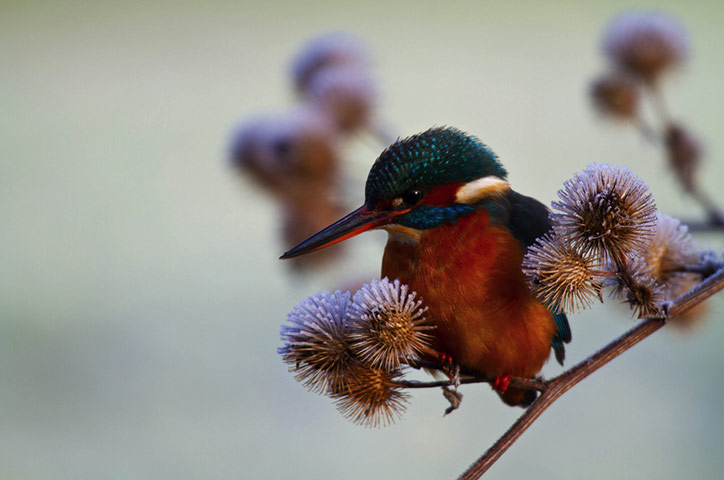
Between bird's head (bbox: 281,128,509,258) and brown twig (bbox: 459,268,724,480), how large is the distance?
122mm

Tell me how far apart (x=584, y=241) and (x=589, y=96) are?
0.53 m

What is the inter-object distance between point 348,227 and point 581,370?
150 mm

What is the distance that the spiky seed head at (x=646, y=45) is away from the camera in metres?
0.81

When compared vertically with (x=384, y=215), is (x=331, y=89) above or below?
above

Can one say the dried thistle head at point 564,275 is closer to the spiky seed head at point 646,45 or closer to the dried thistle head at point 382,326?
the dried thistle head at point 382,326

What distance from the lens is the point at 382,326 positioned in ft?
1.27

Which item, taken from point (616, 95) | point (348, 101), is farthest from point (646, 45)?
point (348, 101)

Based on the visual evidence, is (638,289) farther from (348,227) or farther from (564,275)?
(348,227)

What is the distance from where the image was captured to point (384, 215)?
1.47 feet

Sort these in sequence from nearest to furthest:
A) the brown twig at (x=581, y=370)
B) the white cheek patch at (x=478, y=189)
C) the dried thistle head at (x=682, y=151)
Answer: the brown twig at (x=581, y=370)
the white cheek patch at (x=478, y=189)
the dried thistle head at (x=682, y=151)

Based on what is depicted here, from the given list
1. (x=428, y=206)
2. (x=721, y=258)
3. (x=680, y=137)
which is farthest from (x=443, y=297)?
(x=680, y=137)

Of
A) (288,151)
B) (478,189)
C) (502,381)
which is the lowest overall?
(502,381)

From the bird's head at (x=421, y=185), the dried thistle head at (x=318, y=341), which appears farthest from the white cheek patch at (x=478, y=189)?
the dried thistle head at (x=318, y=341)

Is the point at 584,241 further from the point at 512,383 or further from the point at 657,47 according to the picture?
the point at 657,47
